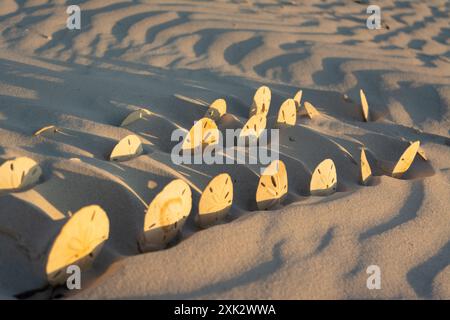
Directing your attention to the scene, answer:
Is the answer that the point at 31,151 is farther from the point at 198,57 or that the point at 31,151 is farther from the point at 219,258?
the point at 198,57

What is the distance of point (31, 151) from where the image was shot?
224 centimetres

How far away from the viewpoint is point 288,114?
2.71m

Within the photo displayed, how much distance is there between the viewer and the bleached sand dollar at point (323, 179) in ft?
6.88

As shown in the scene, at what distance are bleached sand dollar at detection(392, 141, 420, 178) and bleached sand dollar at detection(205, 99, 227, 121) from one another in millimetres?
1044

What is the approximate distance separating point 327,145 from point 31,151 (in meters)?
1.54

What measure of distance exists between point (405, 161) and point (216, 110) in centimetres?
110

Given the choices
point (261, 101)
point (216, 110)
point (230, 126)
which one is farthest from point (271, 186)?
point (261, 101)

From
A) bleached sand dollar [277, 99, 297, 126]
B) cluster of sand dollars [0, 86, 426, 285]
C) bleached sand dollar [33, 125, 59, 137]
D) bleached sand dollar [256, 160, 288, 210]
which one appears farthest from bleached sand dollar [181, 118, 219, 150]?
bleached sand dollar [33, 125, 59, 137]

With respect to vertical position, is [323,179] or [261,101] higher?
[261,101]

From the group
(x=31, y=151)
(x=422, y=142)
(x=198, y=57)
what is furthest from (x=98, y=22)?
(x=422, y=142)

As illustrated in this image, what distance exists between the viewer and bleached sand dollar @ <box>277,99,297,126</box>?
266 cm

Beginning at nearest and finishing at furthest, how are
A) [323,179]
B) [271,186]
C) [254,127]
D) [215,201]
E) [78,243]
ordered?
[78,243] < [215,201] < [271,186] < [323,179] < [254,127]

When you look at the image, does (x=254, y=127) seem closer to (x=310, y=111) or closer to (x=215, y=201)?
(x=310, y=111)

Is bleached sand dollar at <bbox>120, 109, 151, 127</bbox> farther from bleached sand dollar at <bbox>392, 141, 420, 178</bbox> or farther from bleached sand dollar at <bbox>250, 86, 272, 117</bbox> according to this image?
bleached sand dollar at <bbox>392, 141, 420, 178</bbox>
